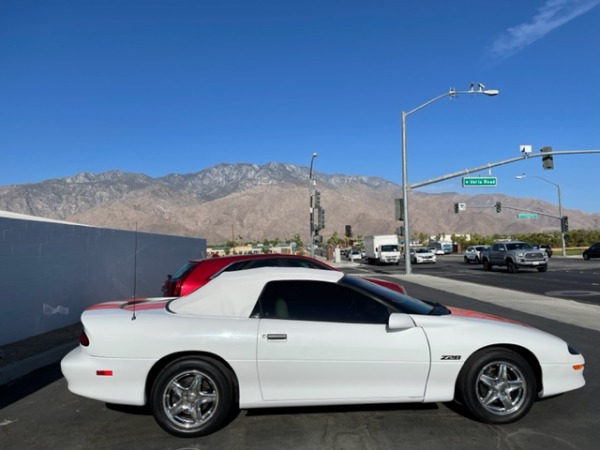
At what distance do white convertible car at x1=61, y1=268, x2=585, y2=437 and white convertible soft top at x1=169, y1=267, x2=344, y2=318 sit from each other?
15 millimetres

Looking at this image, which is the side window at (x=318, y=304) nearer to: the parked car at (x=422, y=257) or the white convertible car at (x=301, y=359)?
the white convertible car at (x=301, y=359)

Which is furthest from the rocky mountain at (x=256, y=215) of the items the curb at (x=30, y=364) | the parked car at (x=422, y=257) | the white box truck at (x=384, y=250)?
the curb at (x=30, y=364)

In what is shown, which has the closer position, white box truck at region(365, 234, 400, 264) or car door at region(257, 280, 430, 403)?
car door at region(257, 280, 430, 403)

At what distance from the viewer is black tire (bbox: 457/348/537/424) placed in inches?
182

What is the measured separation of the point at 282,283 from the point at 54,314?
691 centimetres

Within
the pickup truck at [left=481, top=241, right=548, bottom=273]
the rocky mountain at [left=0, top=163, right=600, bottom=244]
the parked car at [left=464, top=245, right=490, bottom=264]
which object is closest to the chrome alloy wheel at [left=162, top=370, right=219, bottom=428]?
the pickup truck at [left=481, top=241, right=548, bottom=273]

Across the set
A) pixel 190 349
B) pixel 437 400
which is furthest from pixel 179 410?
pixel 437 400

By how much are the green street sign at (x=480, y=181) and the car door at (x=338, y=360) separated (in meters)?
30.6

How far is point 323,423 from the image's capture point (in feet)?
15.3

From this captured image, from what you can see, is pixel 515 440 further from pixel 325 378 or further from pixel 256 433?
pixel 256 433

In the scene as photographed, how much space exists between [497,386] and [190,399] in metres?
2.73

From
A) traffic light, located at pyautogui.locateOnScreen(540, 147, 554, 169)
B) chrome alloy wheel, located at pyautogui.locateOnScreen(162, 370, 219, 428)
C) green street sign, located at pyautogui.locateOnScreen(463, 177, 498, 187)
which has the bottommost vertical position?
chrome alloy wheel, located at pyautogui.locateOnScreen(162, 370, 219, 428)

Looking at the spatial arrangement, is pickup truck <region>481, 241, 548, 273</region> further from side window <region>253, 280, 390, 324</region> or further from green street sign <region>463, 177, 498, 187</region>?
side window <region>253, 280, 390, 324</region>

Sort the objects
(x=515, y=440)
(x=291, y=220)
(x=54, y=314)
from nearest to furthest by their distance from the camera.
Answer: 1. (x=515, y=440)
2. (x=54, y=314)
3. (x=291, y=220)
